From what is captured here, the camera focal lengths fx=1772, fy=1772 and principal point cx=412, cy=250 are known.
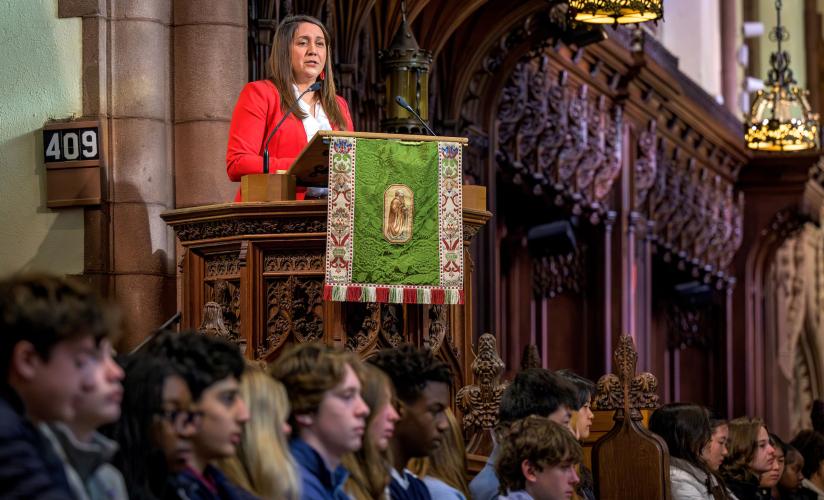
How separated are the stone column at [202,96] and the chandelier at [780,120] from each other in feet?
33.4

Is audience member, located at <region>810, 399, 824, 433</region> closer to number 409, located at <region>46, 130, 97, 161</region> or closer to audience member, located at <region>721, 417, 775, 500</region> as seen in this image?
audience member, located at <region>721, 417, 775, 500</region>

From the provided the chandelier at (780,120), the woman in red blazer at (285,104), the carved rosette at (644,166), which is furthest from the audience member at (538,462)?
the chandelier at (780,120)

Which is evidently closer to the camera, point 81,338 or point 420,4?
point 81,338

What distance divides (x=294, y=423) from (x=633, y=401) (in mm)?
3543

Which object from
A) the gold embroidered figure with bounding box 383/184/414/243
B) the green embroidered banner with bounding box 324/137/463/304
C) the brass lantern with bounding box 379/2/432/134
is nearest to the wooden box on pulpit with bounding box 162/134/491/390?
the green embroidered banner with bounding box 324/137/463/304

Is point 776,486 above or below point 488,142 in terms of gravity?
below

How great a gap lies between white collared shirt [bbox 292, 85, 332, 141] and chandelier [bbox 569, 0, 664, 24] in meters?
4.00

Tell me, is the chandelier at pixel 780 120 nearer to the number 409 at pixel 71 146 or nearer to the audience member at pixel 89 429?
the number 409 at pixel 71 146

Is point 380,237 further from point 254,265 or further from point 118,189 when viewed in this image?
point 118,189

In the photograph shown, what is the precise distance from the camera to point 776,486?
10.1 metres

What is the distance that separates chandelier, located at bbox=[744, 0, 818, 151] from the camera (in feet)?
57.9

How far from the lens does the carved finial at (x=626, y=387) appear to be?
791cm

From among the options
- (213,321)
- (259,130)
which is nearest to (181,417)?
(213,321)

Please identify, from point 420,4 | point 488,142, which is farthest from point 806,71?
point 420,4
